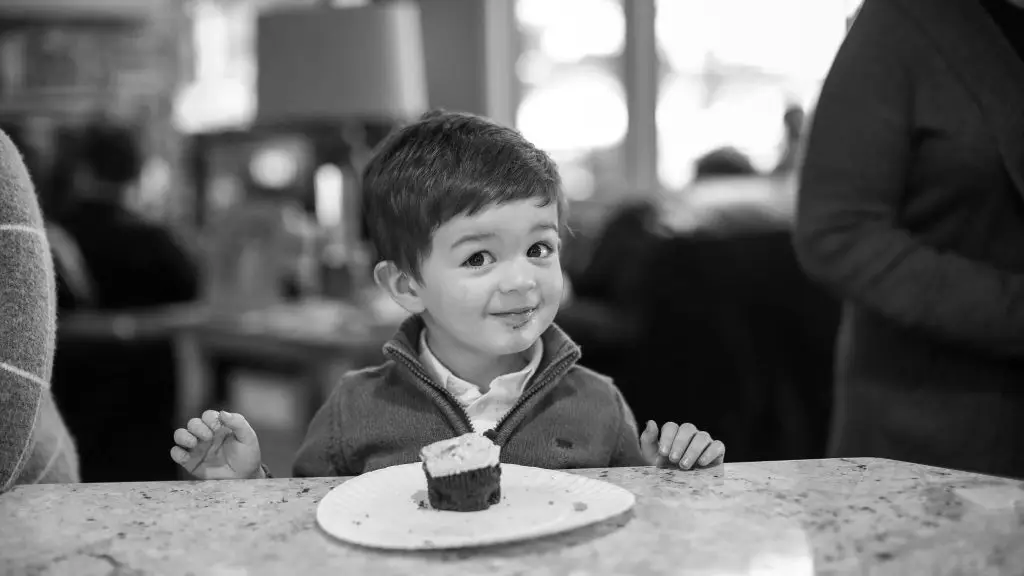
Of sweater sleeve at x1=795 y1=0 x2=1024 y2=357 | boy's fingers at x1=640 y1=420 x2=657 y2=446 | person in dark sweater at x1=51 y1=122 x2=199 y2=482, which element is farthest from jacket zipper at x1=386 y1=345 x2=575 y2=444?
person in dark sweater at x1=51 y1=122 x2=199 y2=482

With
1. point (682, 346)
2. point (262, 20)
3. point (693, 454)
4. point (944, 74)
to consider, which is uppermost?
point (262, 20)

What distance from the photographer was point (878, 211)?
4.51 feet

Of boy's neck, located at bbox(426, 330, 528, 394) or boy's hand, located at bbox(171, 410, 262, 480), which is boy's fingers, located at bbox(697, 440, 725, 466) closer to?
Answer: boy's neck, located at bbox(426, 330, 528, 394)

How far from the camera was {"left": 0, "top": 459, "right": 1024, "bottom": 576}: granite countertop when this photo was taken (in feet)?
2.25

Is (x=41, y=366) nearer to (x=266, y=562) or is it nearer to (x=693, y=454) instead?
(x=266, y=562)

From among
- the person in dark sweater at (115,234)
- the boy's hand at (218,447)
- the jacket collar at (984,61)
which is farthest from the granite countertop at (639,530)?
the person in dark sweater at (115,234)

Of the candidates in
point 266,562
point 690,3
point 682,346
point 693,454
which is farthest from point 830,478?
point 690,3

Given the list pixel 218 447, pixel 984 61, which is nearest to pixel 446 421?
pixel 218 447

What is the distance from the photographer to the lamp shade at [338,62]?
3.04 meters

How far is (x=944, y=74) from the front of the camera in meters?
1.35

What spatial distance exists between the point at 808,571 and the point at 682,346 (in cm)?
232

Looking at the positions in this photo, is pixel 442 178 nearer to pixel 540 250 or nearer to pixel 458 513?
pixel 540 250

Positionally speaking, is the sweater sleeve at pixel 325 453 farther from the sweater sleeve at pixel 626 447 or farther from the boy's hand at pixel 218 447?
the sweater sleeve at pixel 626 447

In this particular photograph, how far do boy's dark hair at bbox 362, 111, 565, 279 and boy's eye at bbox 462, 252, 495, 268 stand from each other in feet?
0.15
